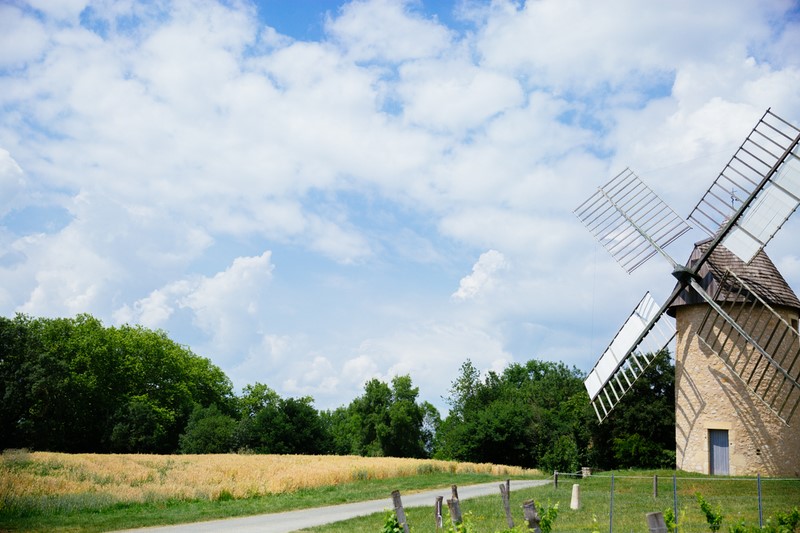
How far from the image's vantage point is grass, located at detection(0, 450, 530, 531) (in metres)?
16.2

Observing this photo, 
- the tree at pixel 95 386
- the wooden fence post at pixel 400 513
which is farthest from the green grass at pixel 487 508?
the tree at pixel 95 386

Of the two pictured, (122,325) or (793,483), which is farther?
(122,325)

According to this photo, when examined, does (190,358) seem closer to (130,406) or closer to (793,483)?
(130,406)

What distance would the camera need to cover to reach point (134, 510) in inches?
695

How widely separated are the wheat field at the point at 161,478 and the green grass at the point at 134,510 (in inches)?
13.0

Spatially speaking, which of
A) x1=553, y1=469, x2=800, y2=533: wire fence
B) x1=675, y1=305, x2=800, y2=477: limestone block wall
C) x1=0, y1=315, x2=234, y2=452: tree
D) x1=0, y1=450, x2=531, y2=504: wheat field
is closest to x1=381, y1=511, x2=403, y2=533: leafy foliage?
x1=553, y1=469, x2=800, y2=533: wire fence

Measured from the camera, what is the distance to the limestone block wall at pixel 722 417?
76.2 ft

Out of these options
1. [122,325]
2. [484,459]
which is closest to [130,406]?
[122,325]

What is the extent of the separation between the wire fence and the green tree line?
984 cm

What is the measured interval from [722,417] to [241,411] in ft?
170

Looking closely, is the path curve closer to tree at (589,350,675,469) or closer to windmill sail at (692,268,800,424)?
windmill sail at (692,268,800,424)

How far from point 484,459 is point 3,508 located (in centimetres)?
3865

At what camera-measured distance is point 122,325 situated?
6366cm

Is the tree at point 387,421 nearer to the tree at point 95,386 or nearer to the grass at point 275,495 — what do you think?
the tree at point 95,386
